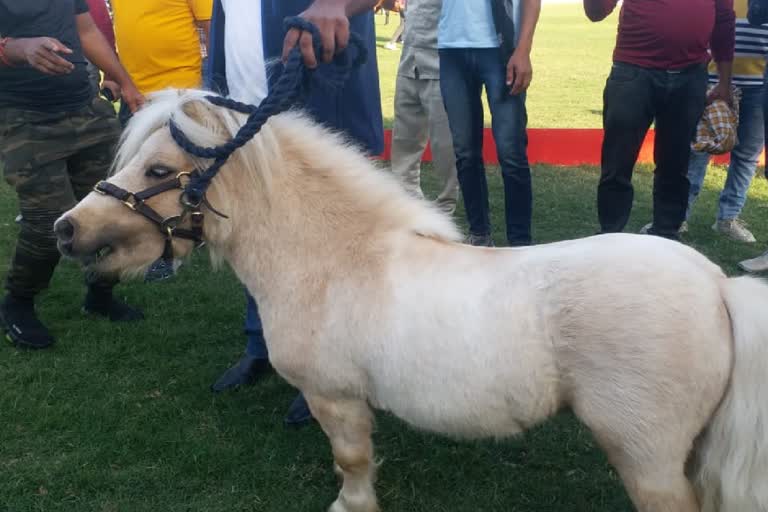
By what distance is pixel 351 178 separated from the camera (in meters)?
2.40

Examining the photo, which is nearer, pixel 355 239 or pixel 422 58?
pixel 355 239

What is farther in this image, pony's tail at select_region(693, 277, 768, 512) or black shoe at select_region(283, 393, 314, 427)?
black shoe at select_region(283, 393, 314, 427)

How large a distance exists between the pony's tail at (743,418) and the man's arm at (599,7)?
10.6 ft

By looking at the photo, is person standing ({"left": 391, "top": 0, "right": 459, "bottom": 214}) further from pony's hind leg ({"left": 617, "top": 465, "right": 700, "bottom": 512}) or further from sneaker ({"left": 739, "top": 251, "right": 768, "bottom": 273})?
pony's hind leg ({"left": 617, "top": 465, "right": 700, "bottom": 512})

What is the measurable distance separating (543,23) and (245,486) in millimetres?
34956

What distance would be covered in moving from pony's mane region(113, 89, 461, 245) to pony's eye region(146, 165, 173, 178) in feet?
0.36

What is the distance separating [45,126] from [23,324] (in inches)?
48.0

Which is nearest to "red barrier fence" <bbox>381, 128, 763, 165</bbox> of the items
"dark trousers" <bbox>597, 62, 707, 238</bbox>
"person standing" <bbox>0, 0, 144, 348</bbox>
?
"dark trousers" <bbox>597, 62, 707, 238</bbox>

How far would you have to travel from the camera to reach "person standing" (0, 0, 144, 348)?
11.9 feet

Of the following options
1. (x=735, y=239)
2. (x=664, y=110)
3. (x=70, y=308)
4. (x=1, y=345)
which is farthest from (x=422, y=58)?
(x=1, y=345)

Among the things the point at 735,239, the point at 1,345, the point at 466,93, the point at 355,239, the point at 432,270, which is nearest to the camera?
the point at 432,270

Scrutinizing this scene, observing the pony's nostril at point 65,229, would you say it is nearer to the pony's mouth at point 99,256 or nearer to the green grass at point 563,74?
the pony's mouth at point 99,256

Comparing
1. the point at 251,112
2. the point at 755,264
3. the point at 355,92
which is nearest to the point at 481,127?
the point at 355,92

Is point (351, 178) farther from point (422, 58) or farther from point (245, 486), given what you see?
point (422, 58)
